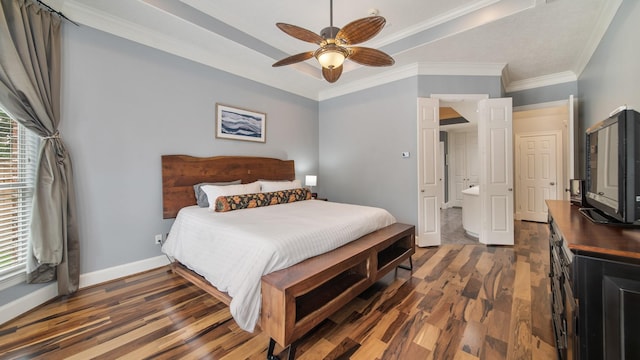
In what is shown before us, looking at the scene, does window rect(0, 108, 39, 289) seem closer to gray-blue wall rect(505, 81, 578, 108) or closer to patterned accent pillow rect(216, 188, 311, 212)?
patterned accent pillow rect(216, 188, 311, 212)

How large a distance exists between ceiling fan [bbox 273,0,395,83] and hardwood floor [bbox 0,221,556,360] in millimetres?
2154

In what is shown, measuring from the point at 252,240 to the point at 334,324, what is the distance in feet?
2.95

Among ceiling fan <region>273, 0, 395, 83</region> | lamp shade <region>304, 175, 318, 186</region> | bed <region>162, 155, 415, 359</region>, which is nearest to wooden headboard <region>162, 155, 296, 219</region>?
bed <region>162, 155, 415, 359</region>

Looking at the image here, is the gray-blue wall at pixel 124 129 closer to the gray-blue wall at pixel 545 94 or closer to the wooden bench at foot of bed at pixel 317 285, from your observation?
the wooden bench at foot of bed at pixel 317 285

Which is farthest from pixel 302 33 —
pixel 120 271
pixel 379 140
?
pixel 120 271

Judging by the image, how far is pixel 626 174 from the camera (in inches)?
45.6

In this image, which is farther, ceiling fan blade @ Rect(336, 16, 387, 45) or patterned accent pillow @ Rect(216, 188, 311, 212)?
patterned accent pillow @ Rect(216, 188, 311, 212)

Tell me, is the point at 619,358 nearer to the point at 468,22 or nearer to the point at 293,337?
the point at 293,337

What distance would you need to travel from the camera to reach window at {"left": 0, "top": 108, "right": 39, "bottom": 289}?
1952 millimetres

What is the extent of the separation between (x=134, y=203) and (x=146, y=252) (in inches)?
22.9

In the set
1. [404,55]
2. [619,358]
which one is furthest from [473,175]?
[619,358]

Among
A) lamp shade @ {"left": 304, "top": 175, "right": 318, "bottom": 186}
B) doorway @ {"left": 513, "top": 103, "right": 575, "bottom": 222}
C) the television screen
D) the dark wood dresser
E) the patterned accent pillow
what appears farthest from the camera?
doorway @ {"left": 513, "top": 103, "right": 575, "bottom": 222}

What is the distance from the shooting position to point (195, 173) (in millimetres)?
3195

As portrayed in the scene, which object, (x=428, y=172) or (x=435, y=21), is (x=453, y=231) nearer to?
(x=428, y=172)
